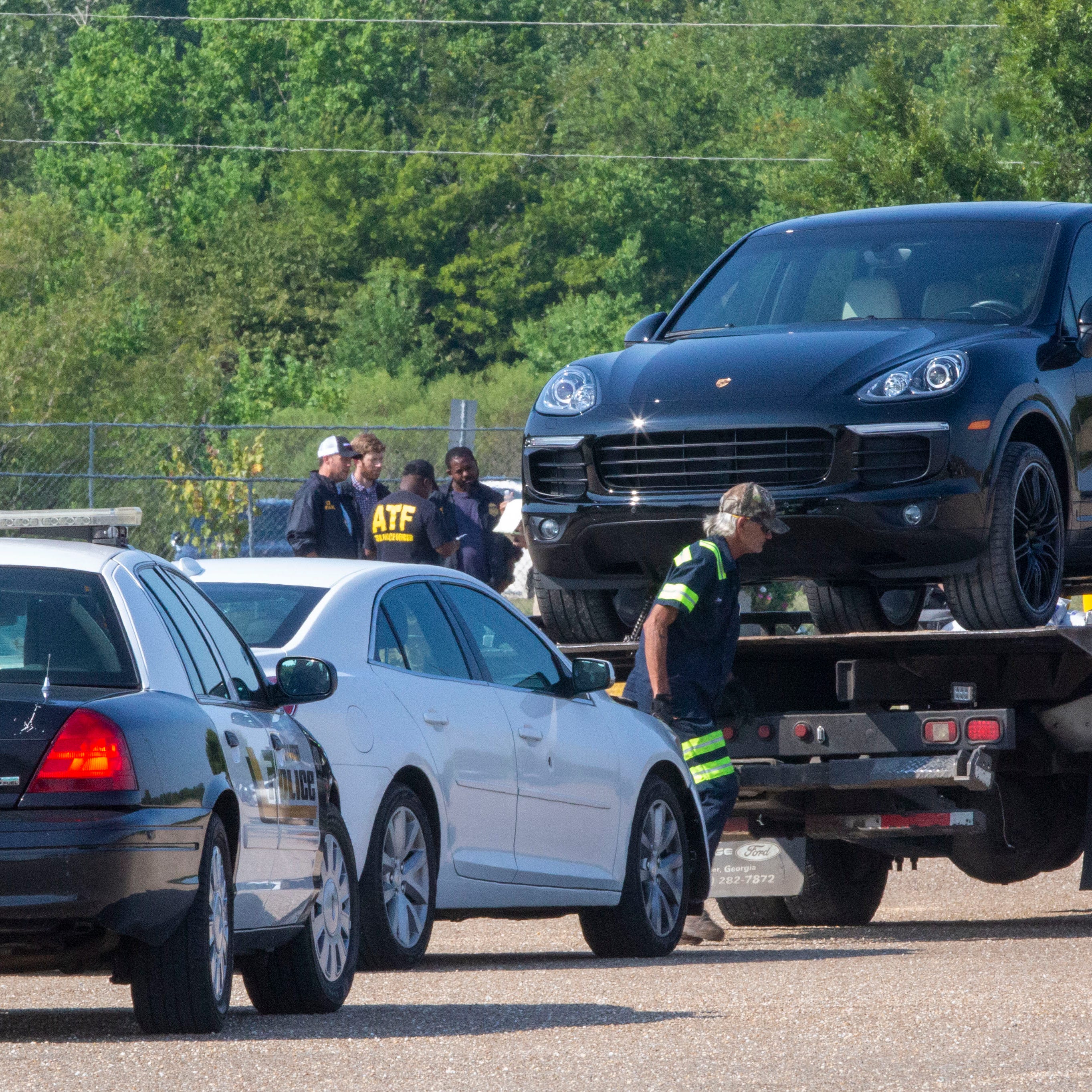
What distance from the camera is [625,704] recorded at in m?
9.95

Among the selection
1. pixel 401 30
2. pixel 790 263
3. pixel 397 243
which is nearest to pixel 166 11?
pixel 401 30

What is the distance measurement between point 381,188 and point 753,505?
65.9 m

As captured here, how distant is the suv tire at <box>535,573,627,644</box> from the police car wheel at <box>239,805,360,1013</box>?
10.1ft

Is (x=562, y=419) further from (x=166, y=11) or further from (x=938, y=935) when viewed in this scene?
(x=166, y=11)

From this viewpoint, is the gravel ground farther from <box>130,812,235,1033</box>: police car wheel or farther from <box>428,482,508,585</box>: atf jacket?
<box>428,482,508,585</box>: atf jacket

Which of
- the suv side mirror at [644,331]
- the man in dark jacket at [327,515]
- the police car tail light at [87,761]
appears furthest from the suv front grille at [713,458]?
the man in dark jacket at [327,515]

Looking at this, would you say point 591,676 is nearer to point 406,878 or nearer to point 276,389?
point 406,878

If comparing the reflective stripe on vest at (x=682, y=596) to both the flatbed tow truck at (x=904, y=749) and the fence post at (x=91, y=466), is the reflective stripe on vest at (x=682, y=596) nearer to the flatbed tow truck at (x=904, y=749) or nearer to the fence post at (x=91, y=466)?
the flatbed tow truck at (x=904, y=749)

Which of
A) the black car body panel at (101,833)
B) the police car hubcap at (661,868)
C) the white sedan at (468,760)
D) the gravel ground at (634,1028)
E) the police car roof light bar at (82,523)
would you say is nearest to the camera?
the gravel ground at (634,1028)

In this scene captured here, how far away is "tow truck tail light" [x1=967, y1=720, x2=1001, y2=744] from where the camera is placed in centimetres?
1007

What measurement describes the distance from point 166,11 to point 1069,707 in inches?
3307

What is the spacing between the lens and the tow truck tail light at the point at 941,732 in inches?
398

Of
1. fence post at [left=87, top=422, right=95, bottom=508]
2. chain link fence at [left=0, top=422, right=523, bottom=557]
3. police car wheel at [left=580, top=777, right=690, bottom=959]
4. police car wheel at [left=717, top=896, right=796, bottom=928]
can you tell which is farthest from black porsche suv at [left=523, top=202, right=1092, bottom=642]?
fence post at [left=87, top=422, right=95, bottom=508]

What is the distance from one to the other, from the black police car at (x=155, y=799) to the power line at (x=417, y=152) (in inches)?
2275
